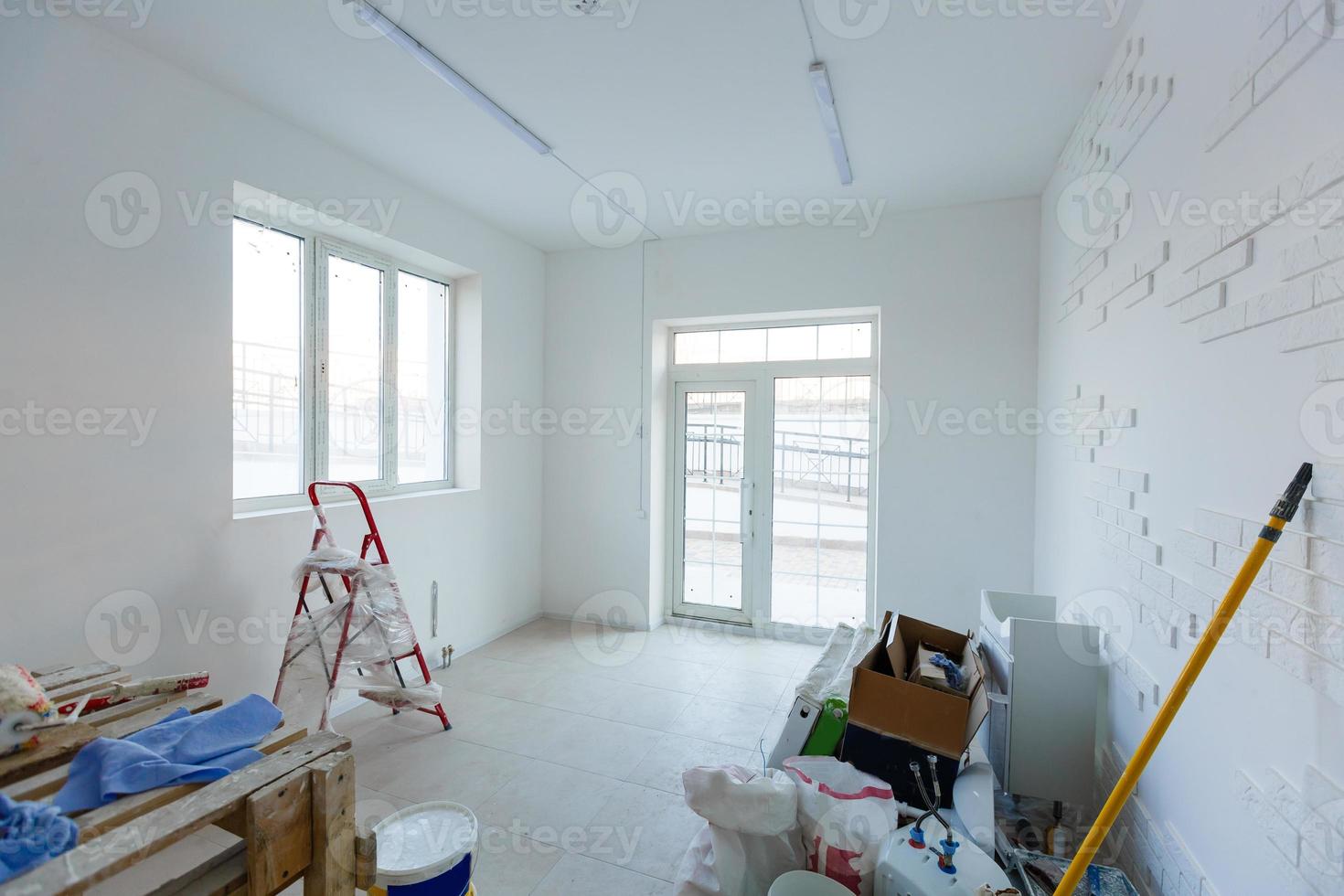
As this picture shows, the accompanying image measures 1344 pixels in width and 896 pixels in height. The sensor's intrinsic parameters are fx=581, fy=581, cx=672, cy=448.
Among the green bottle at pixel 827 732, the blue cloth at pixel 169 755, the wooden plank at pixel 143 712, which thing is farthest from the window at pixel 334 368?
the green bottle at pixel 827 732

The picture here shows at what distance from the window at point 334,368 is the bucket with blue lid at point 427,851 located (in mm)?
1901

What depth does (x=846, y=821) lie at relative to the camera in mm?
1673

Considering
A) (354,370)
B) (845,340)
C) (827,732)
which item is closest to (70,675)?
(354,370)

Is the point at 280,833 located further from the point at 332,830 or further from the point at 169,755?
the point at 169,755

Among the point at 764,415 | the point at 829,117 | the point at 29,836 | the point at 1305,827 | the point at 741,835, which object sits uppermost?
the point at 829,117

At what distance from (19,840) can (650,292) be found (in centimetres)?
405

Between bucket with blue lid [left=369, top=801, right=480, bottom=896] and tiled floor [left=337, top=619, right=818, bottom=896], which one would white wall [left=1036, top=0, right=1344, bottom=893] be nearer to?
tiled floor [left=337, top=619, right=818, bottom=896]

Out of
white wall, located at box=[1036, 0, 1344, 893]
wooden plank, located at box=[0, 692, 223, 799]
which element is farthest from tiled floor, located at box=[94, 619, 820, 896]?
white wall, located at box=[1036, 0, 1344, 893]

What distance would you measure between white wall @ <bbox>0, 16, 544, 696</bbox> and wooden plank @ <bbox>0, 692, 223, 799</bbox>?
1.14 meters

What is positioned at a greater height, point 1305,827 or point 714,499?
point 714,499

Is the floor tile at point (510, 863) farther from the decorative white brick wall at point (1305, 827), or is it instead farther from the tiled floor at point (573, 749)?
the decorative white brick wall at point (1305, 827)

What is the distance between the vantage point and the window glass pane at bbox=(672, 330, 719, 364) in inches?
180

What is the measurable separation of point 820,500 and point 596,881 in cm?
284

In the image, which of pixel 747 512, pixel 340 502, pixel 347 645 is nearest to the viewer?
pixel 347 645
